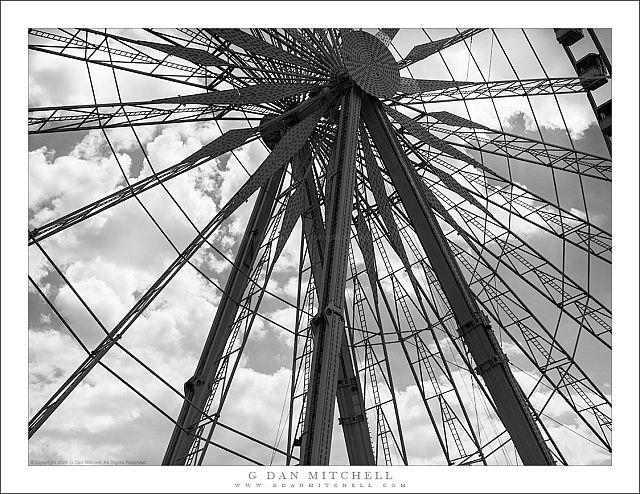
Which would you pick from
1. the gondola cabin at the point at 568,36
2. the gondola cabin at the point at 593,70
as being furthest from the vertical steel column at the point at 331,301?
the gondola cabin at the point at 593,70

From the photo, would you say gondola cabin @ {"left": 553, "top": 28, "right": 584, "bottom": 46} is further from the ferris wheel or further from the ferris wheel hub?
the ferris wheel hub

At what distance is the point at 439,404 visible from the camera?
888 inches

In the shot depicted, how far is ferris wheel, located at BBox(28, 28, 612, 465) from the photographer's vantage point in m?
18.0

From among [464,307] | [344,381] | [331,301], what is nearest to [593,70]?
[464,307]

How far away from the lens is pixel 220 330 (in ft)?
66.3

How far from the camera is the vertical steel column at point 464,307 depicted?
51.5 ft

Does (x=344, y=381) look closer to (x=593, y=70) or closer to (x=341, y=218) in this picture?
(x=341, y=218)

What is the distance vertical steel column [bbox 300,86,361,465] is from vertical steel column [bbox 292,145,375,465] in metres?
3.31

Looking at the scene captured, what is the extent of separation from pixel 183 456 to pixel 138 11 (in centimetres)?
1172

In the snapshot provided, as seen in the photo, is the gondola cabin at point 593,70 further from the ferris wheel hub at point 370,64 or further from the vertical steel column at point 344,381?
→ the vertical steel column at point 344,381
